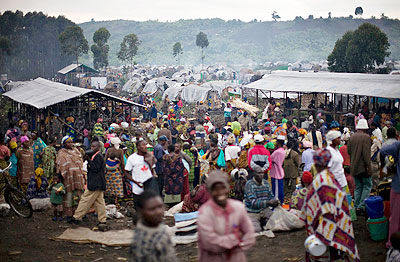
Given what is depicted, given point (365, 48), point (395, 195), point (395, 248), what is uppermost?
point (365, 48)

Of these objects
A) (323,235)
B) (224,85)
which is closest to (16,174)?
(323,235)

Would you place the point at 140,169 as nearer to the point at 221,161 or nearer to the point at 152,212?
the point at 221,161

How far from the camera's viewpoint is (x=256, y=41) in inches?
4914

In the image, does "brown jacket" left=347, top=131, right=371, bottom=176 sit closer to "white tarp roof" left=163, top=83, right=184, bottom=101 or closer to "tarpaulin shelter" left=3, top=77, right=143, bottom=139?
"tarpaulin shelter" left=3, top=77, right=143, bottom=139

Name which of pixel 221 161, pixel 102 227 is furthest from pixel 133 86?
pixel 102 227

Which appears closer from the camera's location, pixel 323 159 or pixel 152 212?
pixel 152 212

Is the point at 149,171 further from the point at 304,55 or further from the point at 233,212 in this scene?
the point at 304,55

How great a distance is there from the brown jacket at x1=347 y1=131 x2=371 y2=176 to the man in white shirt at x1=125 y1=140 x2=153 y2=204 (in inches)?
127

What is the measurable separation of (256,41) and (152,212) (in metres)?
124

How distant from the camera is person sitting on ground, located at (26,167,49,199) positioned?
30.8 feet

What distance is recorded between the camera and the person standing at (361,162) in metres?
7.53

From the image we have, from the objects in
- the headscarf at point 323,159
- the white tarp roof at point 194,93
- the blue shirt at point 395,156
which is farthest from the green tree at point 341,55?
the headscarf at point 323,159

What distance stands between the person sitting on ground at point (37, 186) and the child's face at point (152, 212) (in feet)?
19.9

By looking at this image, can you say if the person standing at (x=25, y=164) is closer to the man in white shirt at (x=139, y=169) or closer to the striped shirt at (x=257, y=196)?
the man in white shirt at (x=139, y=169)
